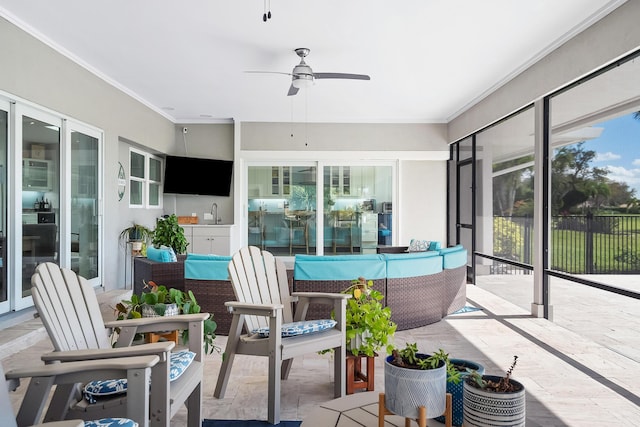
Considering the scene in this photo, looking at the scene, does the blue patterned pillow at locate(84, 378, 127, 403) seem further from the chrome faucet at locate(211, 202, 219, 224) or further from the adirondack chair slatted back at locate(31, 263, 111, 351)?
the chrome faucet at locate(211, 202, 219, 224)

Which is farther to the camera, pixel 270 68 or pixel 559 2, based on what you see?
pixel 270 68

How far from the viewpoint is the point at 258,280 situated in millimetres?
3150

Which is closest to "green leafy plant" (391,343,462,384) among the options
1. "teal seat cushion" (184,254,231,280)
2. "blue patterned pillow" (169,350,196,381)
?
"blue patterned pillow" (169,350,196,381)

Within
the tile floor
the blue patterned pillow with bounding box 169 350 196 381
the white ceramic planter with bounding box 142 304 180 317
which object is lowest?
the tile floor

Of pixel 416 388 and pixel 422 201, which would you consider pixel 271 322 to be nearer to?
pixel 416 388

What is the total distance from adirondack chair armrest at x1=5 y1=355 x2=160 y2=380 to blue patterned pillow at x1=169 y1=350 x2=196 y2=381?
1.01 ft

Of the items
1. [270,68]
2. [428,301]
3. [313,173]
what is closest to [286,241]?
[313,173]

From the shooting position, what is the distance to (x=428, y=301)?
4562 mm

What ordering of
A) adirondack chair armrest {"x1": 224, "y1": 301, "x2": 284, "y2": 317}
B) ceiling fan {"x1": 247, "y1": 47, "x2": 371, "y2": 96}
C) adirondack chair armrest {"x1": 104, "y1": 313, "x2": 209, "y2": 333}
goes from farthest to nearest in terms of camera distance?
ceiling fan {"x1": 247, "y1": 47, "x2": 371, "y2": 96} < adirondack chair armrest {"x1": 224, "y1": 301, "x2": 284, "y2": 317} < adirondack chair armrest {"x1": 104, "y1": 313, "x2": 209, "y2": 333}

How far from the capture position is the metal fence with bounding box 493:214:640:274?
152 inches

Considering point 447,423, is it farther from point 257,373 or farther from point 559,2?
point 559,2

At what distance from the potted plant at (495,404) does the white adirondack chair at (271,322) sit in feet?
4.25

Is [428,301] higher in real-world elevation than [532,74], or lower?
lower

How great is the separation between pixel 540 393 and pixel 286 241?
6251 millimetres
